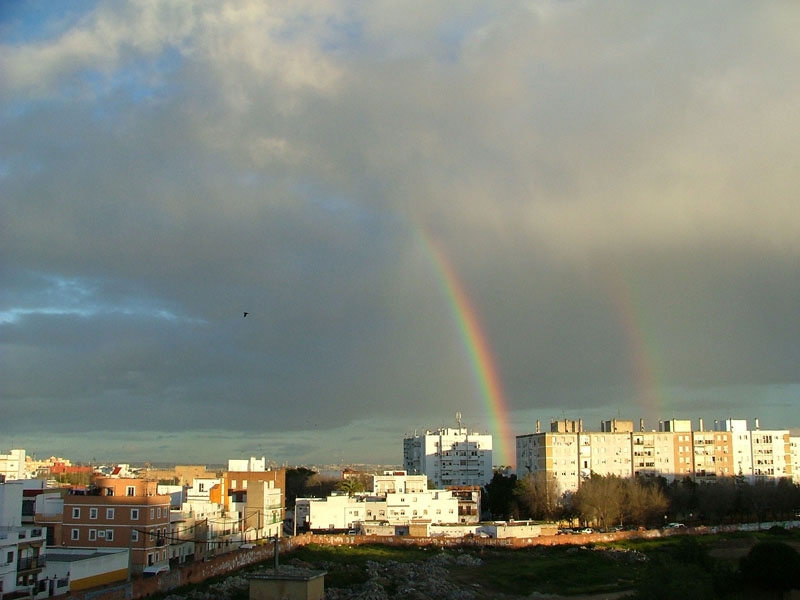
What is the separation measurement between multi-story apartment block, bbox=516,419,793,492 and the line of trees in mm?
7364

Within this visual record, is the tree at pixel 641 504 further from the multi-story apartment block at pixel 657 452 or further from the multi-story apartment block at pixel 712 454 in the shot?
the multi-story apartment block at pixel 712 454

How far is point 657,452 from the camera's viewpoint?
99.1 metres

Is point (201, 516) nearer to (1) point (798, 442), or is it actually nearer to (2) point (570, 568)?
(2) point (570, 568)

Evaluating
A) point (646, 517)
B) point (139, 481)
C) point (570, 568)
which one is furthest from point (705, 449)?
point (139, 481)

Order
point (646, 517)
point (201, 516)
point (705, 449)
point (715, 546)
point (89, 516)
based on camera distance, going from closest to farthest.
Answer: point (89, 516)
point (201, 516)
point (715, 546)
point (646, 517)
point (705, 449)

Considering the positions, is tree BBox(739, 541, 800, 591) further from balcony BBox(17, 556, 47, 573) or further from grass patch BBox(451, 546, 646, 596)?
balcony BBox(17, 556, 47, 573)

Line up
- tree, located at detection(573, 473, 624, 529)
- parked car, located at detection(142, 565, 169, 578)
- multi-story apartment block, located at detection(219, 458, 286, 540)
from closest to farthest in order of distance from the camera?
parked car, located at detection(142, 565, 169, 578), multi-story apartment block, located at detection(219, 458, 286, 540), tree, located at detection(573, 473, 624, 529)

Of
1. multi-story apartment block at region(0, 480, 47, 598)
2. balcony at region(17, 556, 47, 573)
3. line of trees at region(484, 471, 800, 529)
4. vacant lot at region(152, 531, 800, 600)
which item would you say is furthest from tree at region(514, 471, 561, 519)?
balcony at region(17, 556, 47, 573)

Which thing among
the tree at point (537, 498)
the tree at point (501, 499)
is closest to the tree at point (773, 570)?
the tree at point (537, 498)

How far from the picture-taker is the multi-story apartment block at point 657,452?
316 feet

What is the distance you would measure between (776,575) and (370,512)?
3844 cm

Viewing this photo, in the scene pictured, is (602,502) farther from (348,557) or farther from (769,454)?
(769,454)

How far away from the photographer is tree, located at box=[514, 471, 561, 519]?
266ft

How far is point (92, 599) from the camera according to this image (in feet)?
106
